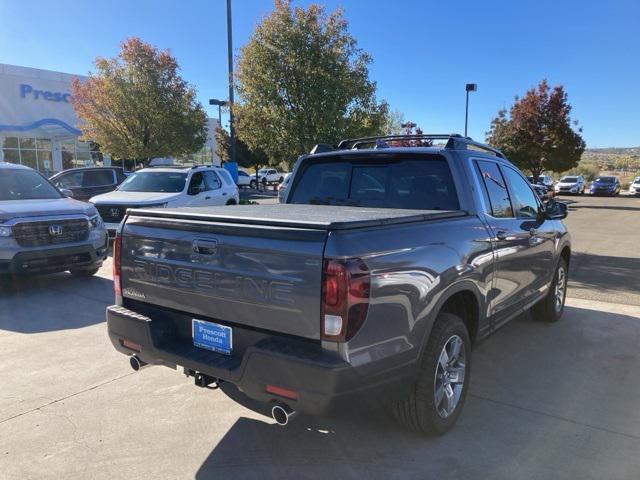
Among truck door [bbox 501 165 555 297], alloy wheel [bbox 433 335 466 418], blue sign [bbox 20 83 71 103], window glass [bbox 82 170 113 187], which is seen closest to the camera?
alloy wheel [bbox 433 335 466 418]

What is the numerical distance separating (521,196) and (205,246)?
3.23 meters

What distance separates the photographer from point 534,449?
10.4 feet

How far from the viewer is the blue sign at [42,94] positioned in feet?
96.9

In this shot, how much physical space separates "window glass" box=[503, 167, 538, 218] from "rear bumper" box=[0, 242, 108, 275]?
589cm

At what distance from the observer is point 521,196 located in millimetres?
4793

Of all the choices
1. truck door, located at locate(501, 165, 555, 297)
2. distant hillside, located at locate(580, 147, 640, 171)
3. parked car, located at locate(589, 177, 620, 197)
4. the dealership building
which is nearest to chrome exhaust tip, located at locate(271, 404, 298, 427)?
truck door, located at locate(501, 165, 555, 297)

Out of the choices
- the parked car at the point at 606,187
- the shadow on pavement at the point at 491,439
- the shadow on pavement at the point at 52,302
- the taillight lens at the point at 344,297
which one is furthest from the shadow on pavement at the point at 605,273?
the parked car at the point at 606,187

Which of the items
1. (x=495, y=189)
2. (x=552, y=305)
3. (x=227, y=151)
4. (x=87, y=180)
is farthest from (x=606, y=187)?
(x=495, y=189)

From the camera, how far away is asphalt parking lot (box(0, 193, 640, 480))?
2973 millimetres

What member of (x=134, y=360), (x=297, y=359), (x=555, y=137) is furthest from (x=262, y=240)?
(x=555, y=137)

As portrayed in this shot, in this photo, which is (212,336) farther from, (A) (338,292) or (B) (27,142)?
(B) (27,142)

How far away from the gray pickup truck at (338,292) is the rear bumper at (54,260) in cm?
403

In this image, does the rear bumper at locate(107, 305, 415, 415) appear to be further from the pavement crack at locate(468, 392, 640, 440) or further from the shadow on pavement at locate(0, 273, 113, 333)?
the shadow on pavement at locate(0, 273, 113, 333)

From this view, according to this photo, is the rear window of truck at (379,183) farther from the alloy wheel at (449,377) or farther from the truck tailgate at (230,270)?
the truck tailgate at (230,270)
